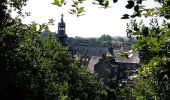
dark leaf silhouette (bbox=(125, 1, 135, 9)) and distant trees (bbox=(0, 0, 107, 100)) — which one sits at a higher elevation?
dark leaf silhouette (bbox=(125, 1, 135, 9))

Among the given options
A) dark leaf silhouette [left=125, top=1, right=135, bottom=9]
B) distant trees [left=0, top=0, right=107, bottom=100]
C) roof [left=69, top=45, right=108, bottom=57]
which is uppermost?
dark leaf silhouette [left=125, top=1, right=135, bottom=9]

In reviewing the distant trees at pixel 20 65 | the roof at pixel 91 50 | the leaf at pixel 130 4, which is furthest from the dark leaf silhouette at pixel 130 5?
the roof at pixel 91 50

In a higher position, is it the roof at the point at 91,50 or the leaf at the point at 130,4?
the leaf at the point at 130,4

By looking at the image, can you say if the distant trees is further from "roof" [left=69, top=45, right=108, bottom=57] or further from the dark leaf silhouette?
"roof" [left=69, top=45, right=108, bottom=57]

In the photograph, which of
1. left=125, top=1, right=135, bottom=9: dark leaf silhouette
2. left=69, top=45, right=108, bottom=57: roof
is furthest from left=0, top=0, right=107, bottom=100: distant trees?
left=69, top=45, right=108, bottom=57: roof

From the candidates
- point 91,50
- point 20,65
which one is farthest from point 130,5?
point 91,50

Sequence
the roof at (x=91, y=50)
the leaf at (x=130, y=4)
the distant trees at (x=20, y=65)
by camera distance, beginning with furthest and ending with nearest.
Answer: the roof at (x=91, y=50), the distant trees at (x=20, y=65), the leaf at (x=130, y=4)

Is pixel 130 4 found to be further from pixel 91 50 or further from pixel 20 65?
pixel 91 50

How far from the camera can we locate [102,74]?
86125 millimetres

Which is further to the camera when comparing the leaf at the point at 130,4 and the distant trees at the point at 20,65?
the distant trees at the point at 20,65

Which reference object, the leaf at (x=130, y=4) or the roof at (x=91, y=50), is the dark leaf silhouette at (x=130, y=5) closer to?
the leaf at (x=130, y=4)

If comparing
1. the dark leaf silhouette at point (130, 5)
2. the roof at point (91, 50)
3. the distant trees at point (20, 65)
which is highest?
the dark leaf silhouette at point (130, 5)

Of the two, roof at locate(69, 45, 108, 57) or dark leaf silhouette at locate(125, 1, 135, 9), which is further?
roof at locate(69, 45, 108, 57)

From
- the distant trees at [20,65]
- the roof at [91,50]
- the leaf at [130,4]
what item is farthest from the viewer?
the roof at [91,50]
